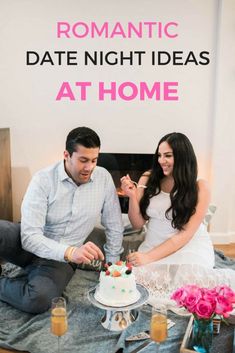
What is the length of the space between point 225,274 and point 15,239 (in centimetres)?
124

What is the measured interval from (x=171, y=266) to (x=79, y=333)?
644 mm

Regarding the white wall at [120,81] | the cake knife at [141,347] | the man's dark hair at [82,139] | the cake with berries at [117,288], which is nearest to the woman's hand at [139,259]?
the cake with berries at [117,288]

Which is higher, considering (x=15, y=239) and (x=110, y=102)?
(x=110, y=102)

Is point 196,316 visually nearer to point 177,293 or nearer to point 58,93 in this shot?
point 177,293

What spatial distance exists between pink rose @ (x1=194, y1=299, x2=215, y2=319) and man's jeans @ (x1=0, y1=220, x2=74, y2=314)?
978 mm

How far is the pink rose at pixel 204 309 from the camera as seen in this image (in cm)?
144

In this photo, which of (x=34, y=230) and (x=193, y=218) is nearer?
(x=34, y=230)

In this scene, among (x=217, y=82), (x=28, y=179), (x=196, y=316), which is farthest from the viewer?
(x=28, y=179)

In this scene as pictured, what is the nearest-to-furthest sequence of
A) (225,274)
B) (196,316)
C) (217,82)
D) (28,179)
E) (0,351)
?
(196,316) → (0,351) → (225,274) → (217,82) → (28,179)

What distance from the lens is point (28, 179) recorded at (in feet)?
12.1

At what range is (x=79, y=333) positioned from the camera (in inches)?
77.9

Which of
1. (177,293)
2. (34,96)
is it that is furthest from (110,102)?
(177,293)

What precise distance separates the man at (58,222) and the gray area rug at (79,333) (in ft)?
0.33

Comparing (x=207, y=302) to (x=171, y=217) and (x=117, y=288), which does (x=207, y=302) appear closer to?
(x=117, y=288)
